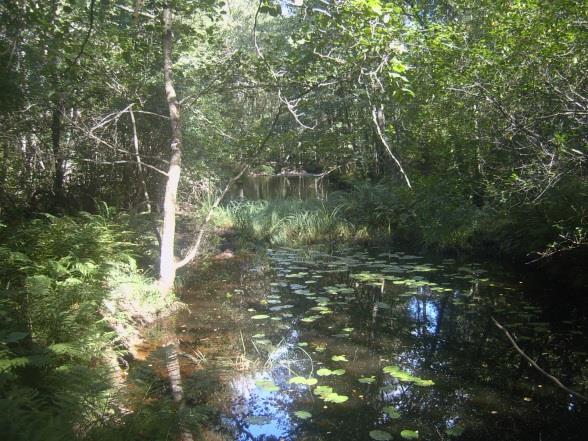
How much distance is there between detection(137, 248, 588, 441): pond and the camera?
3.55m

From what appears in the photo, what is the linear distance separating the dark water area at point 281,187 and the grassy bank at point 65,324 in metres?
13.2

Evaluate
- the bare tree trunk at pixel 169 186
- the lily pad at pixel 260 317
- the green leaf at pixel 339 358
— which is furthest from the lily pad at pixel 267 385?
the bare tree trunk at pixel 169 186

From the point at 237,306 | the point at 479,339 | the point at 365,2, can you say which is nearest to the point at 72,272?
the point at 237,306

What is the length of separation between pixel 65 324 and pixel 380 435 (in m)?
2.61

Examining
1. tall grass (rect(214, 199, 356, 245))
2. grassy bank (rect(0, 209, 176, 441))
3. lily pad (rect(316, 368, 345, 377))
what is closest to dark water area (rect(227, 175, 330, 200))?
tall grass (rect(214, 199, 356, 245))

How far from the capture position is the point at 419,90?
9.13 meters

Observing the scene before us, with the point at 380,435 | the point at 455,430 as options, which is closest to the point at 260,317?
the point at 380,435

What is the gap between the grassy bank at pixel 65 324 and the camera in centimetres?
227

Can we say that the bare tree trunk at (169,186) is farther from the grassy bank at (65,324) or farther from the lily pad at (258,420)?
the lily pad at (258,420)

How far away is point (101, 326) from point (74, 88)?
3.79 metres

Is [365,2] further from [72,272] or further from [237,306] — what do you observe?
[237,306]

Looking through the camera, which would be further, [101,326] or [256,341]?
[256,341]

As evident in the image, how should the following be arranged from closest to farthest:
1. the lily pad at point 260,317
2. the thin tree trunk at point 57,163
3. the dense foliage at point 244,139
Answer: the dense foliage at point 244,139, the lily pad at point 260,317, the thin tree trunk at point 57,163

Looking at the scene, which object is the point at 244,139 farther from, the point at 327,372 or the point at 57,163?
the point at 327,372
